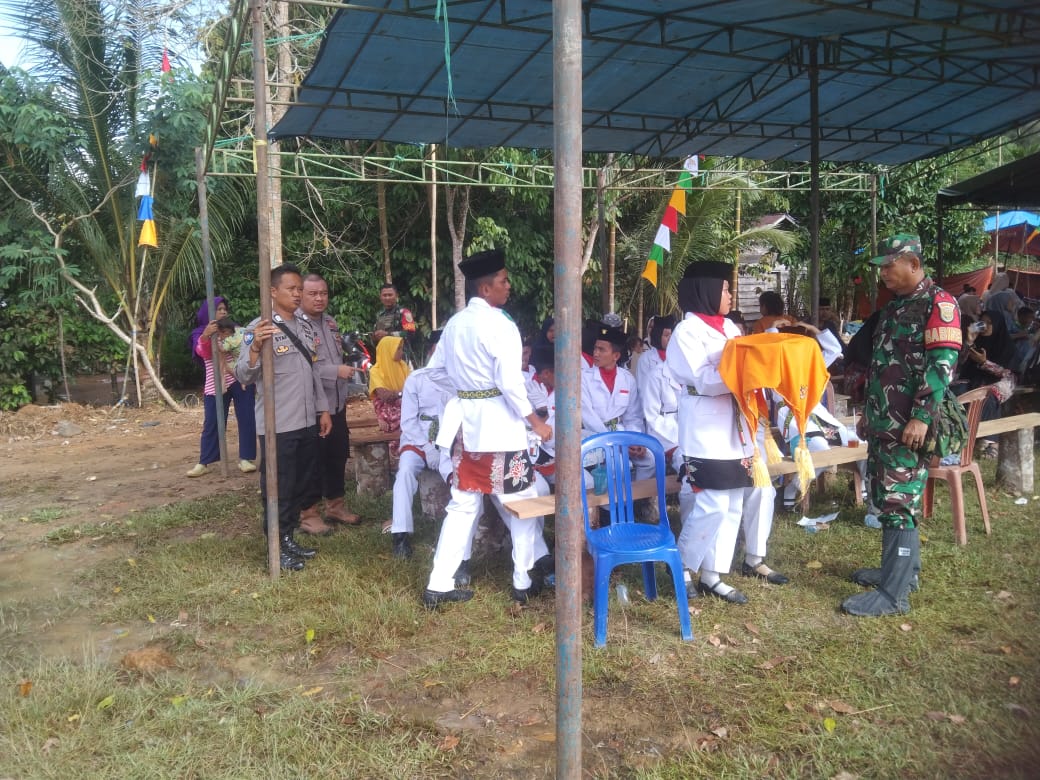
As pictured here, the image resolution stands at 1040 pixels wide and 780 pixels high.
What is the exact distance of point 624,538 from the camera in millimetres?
3947

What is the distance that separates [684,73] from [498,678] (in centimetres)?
578

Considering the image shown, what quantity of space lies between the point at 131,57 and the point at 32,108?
176 cm

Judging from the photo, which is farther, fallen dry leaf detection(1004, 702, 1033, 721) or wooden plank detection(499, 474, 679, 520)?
wooden plank detection(499, 474, 679, 520)

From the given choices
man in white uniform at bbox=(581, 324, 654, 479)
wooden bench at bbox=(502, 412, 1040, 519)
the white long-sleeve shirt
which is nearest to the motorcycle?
man in white uniform at bbox=(581, 324, 654, 479)

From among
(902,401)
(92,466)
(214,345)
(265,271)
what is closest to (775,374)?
(902,401)

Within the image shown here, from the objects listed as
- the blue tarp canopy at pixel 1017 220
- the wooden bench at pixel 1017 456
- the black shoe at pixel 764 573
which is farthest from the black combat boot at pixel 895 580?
the blue tarp canopy at pixel 1017 220

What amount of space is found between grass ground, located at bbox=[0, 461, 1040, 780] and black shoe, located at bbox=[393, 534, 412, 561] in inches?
5.9

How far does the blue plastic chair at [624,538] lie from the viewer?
3676 mm

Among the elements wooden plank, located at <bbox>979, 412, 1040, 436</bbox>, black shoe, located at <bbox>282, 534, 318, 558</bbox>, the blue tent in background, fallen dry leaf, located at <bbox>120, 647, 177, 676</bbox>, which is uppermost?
the blue tent in background

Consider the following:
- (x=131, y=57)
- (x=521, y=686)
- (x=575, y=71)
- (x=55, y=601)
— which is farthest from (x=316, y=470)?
(x=131, y=57)

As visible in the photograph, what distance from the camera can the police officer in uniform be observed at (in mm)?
4762

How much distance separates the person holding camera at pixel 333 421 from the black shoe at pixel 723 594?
2644mm

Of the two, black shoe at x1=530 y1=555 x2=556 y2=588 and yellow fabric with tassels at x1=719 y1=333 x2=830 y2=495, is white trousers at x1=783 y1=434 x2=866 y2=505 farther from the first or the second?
black shoe at x1=530 y1=555 x2=556 y2=588

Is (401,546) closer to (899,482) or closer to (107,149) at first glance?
(899,482)
